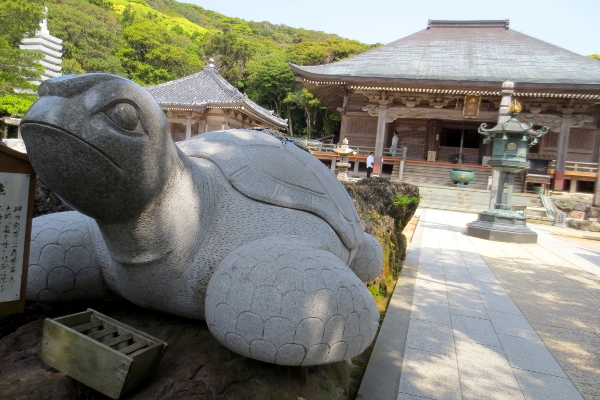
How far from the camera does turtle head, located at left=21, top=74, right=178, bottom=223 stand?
39.1 inches

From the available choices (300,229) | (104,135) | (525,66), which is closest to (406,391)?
(300,229)

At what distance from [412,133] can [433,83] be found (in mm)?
4801

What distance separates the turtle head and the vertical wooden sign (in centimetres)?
30

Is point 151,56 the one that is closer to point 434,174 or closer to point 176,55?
point 176,55

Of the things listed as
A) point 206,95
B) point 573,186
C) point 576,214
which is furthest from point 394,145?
Answer: point 206,95

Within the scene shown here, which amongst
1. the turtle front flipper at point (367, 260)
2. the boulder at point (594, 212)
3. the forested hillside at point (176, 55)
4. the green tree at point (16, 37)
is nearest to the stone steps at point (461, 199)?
the boulder at point (594, 212)

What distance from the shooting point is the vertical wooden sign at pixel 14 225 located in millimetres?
1244

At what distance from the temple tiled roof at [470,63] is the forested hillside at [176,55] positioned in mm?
13564

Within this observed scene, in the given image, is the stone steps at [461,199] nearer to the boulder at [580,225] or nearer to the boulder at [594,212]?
the boulder at [580,225]

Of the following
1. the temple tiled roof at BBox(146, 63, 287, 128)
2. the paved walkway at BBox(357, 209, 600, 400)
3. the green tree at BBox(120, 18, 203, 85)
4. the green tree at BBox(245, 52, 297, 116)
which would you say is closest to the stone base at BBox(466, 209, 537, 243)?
the paved walkway at BBox(357, 209, 600, 400)

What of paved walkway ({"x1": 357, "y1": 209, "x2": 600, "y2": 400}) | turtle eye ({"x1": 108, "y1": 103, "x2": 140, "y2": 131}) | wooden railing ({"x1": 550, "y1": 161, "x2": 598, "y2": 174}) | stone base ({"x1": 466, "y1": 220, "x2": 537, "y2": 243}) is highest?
wooden railing ({"x1": 550, "y1": 161, "x2": 598, "y2": 174})

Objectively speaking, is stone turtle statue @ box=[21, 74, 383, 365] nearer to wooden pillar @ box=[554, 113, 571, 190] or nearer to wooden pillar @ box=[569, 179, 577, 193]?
wooden pillar @ box=[554, 113, 571, 190]

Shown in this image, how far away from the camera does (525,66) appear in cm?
1564

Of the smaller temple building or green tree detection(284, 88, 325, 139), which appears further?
green tree detection(284, 88, 325, 139)
